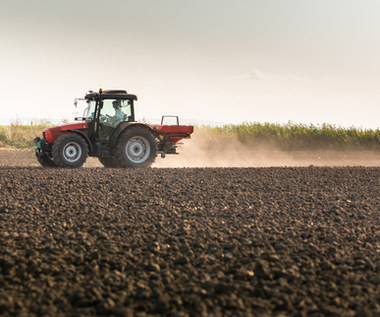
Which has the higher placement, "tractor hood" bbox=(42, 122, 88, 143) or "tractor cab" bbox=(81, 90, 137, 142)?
"tractor cab" bbox=(81, 90, 137, 142)

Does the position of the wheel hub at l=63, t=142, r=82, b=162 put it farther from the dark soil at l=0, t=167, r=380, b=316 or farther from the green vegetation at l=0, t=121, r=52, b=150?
the green vegetation at l=0, t=121, r=52, b=150

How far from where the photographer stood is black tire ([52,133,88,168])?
11.4m

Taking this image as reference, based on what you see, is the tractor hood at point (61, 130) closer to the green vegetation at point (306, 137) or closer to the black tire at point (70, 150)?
the black tire at point (70, 150)

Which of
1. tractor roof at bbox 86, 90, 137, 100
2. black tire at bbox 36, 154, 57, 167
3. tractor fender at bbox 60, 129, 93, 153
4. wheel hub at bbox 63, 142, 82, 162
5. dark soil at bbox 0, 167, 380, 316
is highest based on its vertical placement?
tractor roof at bbox 86, 90, 137, 100

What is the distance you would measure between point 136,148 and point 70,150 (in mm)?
1670

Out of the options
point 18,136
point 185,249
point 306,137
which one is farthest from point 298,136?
point 185,249

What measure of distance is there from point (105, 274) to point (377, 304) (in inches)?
92.8

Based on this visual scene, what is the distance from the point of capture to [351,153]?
19703 mm

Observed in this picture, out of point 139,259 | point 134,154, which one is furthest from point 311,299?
point 134,154

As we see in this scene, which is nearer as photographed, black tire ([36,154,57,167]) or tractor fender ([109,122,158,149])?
tractor fender ([109,122,158,149])

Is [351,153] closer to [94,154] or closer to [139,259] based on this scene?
[94,154]

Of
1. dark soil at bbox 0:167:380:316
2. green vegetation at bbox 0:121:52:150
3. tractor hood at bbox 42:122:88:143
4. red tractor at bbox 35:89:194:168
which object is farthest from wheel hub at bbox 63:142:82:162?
green vegetation at bbox 0:121:52:150

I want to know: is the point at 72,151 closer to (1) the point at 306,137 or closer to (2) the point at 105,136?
(2) the point at 105,136

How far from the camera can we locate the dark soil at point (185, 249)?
3732 millimetres
